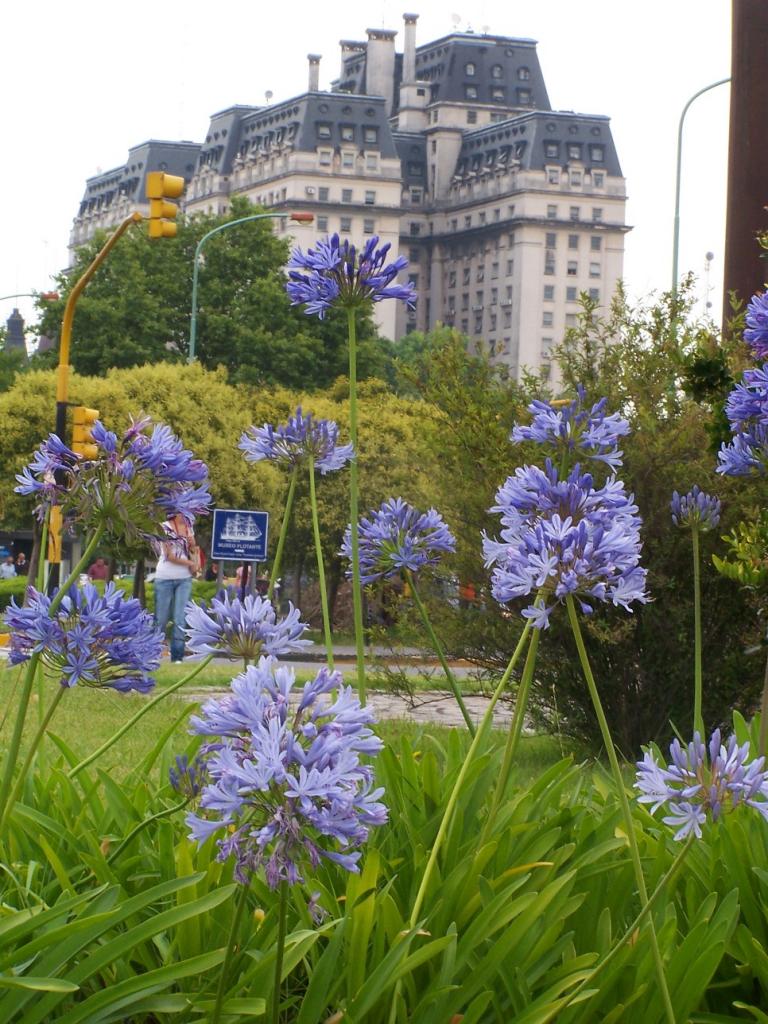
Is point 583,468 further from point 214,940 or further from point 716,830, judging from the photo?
point 214,940

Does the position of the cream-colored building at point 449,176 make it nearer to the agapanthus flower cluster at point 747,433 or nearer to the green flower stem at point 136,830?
the agapanthus flower cluster at point 747,433

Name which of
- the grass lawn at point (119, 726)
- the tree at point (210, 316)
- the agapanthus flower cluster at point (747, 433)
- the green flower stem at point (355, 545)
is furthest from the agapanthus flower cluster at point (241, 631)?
the tree at point (210, 316)

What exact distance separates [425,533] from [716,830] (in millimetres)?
1120

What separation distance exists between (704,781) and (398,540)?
5.56ft

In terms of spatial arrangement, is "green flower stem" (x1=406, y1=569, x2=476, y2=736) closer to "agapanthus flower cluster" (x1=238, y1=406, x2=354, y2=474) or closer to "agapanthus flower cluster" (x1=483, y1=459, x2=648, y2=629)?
"agapanthus flower cluster" (x1=238, y1=406, x2=354, y2=474)

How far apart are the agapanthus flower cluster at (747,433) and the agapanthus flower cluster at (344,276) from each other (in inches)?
40.4

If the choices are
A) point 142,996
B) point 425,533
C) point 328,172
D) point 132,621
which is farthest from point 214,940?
point 328,172

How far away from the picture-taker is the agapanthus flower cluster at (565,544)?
119 inches

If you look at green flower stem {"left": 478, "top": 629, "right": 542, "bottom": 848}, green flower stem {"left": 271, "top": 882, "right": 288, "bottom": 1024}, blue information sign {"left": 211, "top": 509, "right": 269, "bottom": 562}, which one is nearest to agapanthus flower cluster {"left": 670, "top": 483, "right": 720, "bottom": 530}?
green flower stem {"left": 478, "top": 629, "right": 542, "bottom": 848}

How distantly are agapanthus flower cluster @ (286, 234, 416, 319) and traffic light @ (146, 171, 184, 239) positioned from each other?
574 inches

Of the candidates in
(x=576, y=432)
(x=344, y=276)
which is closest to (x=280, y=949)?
(x=576, y=432)

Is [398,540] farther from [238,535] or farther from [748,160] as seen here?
[238,535]

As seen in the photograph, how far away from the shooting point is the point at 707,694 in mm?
9461

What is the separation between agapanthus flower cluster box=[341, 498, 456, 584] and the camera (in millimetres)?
4477
